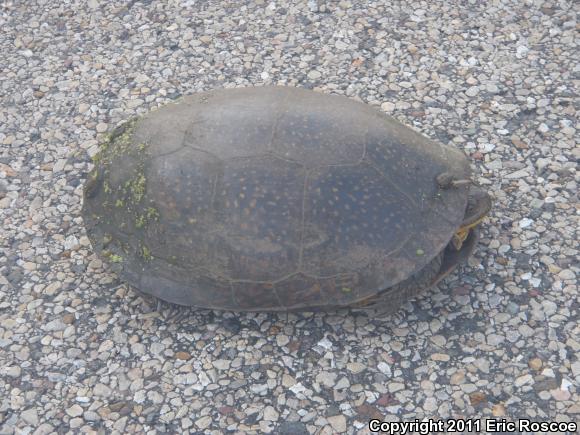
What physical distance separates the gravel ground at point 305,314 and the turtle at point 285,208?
0.34 m

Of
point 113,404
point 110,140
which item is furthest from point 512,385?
point 110,140

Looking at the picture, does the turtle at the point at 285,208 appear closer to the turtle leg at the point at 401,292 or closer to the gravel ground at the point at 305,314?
the turtle leg at the point at 401,292

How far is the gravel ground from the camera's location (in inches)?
171

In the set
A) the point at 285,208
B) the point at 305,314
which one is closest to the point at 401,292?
Result: the point at 305,314

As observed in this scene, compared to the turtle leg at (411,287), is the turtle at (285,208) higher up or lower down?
higher up

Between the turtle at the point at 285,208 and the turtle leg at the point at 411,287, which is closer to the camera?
the turtle at the point at 285,208

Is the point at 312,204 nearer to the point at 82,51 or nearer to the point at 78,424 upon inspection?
the point at 78,424

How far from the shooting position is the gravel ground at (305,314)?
4.34 metres

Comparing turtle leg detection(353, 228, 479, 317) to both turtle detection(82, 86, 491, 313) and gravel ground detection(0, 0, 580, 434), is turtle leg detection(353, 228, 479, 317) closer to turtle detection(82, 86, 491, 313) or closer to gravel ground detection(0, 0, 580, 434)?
turtle detection(82, 86, 491, 313)

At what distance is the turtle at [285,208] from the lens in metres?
4.27

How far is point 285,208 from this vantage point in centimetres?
424

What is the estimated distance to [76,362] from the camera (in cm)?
459

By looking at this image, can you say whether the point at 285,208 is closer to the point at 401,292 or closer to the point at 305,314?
the point at 305,314

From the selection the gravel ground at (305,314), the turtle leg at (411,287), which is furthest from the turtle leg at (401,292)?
the gravel ground at (305,314)
